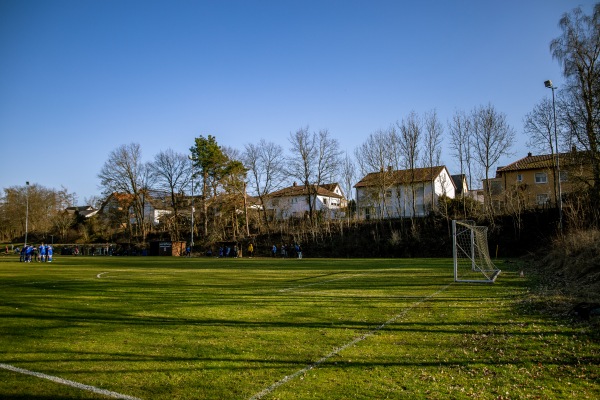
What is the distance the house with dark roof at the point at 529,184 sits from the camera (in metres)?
47.6

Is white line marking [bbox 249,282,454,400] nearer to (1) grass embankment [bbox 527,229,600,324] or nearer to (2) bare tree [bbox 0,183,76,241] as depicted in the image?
(1) grass embankment [bbox 527,229,600,324]

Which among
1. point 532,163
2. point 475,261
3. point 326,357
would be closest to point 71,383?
point 326,357

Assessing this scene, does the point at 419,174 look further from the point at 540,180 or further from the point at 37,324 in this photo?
the point at 37,324

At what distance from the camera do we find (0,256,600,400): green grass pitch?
18.0 ft

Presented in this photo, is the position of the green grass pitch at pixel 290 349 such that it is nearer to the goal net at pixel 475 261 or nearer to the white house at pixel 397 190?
the goal net at pixel 475 261

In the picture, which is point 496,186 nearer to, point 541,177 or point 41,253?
point 541,177

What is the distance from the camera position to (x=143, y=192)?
227 ft

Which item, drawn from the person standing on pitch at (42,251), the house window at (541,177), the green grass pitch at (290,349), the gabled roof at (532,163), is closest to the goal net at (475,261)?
the green grass pitch at (290,349)

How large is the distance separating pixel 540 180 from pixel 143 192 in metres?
62.5

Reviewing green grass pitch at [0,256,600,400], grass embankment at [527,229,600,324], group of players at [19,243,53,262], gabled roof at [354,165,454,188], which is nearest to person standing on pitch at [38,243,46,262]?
group of players at [19,243,53,262]

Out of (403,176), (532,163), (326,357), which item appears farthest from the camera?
(532,163)

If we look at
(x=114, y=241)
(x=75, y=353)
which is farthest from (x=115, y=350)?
(x=114, y=241)

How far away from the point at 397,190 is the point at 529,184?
66.5 feet

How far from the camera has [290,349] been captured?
7398mm
